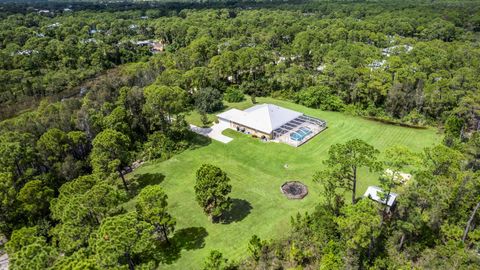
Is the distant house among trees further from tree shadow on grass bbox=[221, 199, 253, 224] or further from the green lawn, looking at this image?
tree shadow on grass bbox=[221, 199, 253, 224]

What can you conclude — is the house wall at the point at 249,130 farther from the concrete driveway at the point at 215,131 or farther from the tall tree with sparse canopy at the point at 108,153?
the tall tree with sparse canopy at the point at 108,153

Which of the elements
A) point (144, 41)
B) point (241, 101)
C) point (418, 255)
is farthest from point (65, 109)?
point (144, 41)

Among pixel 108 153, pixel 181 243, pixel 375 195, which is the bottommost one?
pixel 181 243

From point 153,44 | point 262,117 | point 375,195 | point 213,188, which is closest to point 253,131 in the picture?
point 262,117

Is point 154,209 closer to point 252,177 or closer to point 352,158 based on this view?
point 252,177

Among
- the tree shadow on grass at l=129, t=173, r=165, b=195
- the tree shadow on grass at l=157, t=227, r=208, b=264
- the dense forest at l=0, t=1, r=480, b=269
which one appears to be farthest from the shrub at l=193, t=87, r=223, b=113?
the tree shadow on grass at l=157, t=227, r=208, b=264

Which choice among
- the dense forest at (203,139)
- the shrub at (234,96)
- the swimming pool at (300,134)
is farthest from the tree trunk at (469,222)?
the shrub at (234,96)
